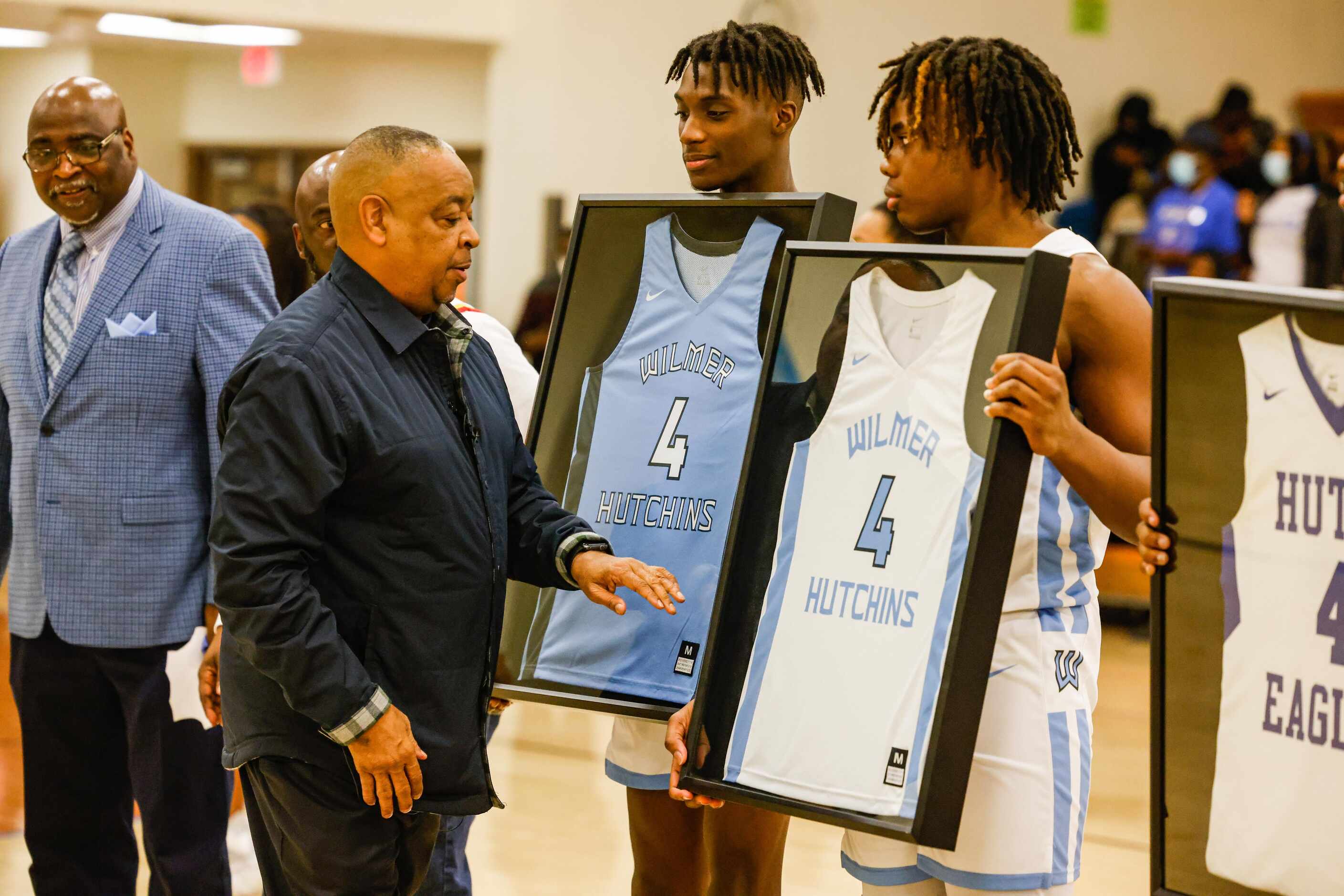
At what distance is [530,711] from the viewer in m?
5.50

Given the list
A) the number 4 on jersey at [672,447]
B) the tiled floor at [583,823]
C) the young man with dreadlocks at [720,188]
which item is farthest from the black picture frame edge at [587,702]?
→ the tiled floor at [583,823]

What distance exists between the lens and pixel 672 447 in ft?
7.53

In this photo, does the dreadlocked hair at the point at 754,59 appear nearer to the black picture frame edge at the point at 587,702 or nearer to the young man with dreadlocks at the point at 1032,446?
the young man with dreadlocks at the point at 1032,446

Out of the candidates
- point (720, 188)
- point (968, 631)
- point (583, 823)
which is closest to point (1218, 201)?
point (583, 823)

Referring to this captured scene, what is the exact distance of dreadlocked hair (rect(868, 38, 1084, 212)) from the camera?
1.90 m

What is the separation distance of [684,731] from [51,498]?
4.52ft

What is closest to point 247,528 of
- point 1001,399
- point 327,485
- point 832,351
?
point 327,485

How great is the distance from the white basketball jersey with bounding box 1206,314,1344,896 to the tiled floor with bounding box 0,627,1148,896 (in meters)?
2.15

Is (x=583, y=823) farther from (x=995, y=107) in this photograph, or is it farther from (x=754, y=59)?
(x=995, y=107)

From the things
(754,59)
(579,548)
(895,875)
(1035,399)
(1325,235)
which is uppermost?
(1325,235)

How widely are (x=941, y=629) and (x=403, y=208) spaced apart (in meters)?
0.91

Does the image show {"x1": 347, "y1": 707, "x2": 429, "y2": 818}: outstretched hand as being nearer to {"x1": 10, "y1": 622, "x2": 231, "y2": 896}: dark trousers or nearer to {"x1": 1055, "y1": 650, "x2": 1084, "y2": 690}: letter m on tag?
{"x1": 1055, "y1": 650, "x2": 1084, "y2": 690}: letter m on tag

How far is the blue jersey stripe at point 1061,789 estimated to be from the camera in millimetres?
Answer: 1798

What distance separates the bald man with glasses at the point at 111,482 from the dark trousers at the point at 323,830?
829mm
